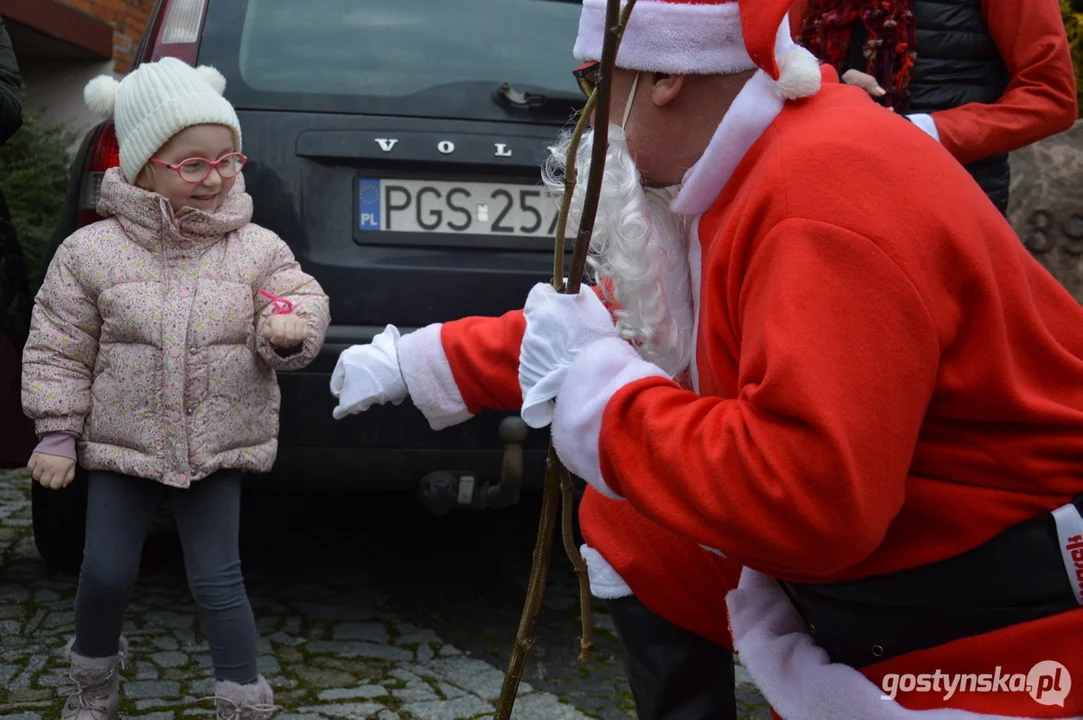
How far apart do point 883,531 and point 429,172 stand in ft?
7.22

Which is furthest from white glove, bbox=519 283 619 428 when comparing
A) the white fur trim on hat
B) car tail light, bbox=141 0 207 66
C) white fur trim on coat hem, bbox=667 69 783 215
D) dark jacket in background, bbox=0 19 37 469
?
dark jacket in background, bbox=0 19 37 469

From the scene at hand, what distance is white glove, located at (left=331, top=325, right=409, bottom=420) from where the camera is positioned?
2.11m

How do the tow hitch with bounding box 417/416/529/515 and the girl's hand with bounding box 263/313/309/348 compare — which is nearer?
the girl's hand with bounding box 263/313/309/348

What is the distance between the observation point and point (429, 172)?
11.3 ft

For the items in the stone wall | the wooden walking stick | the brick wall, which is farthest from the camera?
the brick wall

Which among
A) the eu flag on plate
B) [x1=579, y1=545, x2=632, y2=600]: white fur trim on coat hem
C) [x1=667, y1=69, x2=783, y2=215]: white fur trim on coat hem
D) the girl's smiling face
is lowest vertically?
[x1=579, y1=545, x2=632, y2=600]: white fur trim on coat hem

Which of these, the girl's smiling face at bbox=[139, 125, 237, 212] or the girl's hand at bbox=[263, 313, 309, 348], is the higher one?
the girl's smiling face at bbox=[139, 125, 237, 212]

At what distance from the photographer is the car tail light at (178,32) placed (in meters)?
3.49

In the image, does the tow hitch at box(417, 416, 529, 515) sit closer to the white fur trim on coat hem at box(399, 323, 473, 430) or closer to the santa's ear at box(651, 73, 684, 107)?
the white fur trim on coat hem at box(399, 323, 473, 430)

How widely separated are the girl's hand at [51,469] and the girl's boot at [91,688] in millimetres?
436

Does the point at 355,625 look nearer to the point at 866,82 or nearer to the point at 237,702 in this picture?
the point at 237,702

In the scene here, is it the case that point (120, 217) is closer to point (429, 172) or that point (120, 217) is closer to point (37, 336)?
point (37, 336)

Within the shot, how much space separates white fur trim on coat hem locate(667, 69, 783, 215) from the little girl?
1403 mm

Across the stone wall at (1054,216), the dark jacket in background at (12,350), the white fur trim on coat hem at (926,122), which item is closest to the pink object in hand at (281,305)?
the dark jacket in background at (12,350)
